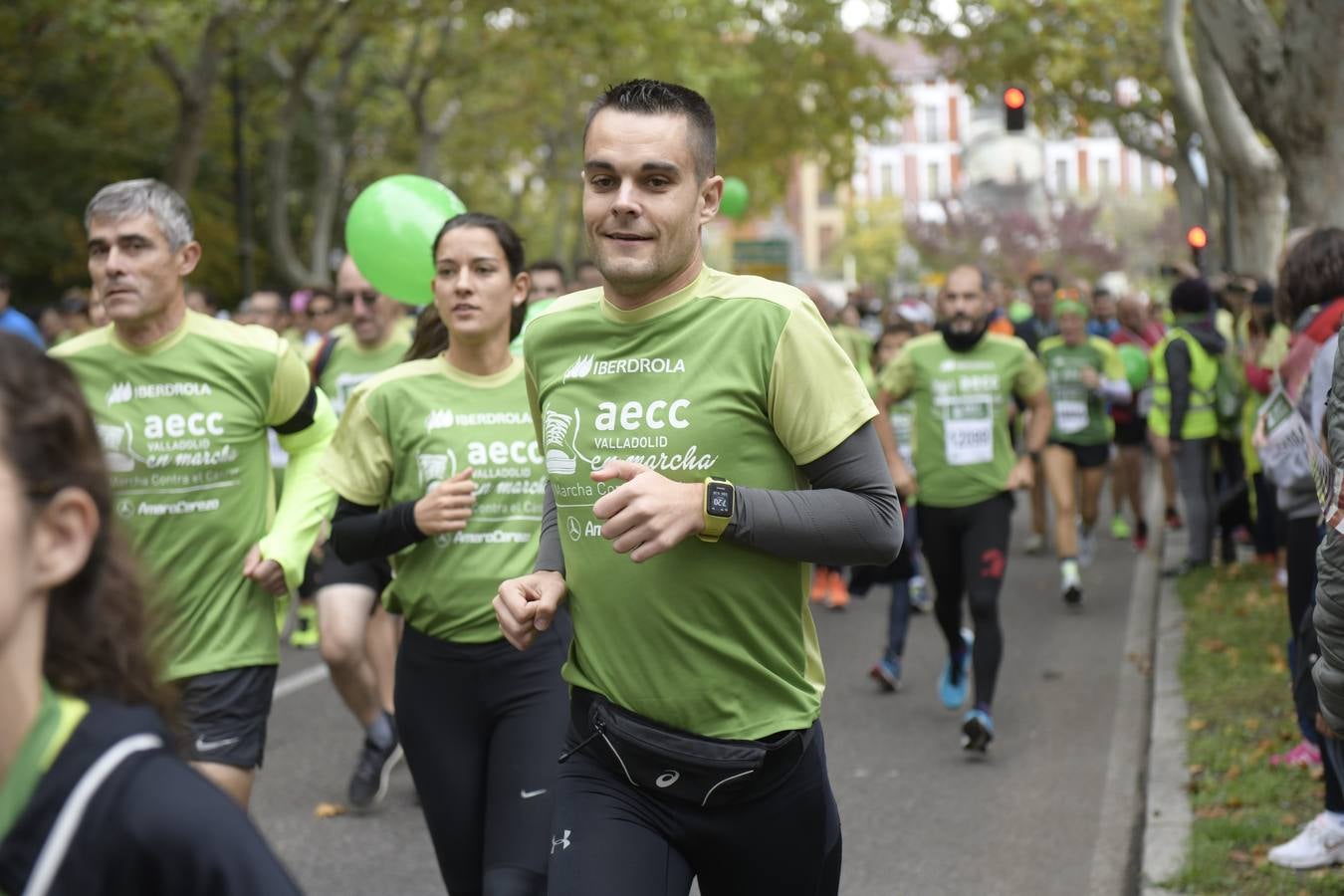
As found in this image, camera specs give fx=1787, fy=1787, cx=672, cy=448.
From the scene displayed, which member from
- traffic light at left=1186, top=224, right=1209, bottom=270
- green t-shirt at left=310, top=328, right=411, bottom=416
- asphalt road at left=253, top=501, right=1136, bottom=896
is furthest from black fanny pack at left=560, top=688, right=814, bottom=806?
traffic light at left=1186, top=224, right=1209, bottom=270

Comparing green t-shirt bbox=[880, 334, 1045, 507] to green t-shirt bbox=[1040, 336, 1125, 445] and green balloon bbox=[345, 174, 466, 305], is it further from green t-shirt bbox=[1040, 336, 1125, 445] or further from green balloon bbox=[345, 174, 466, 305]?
green t-shirt bbox=[1040, 336, 1125, 445]

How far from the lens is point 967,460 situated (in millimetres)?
8352

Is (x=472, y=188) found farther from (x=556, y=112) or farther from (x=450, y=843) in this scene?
(x=450, y=843)

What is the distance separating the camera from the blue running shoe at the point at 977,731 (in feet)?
25.9

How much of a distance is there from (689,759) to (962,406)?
5.79 metres

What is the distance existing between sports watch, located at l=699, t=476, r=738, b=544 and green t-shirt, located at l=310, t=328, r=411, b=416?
606 cm

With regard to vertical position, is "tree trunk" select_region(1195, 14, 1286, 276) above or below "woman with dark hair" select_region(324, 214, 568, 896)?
above

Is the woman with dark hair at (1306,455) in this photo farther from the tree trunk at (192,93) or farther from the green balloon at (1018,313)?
the tree trunk at (192,93)

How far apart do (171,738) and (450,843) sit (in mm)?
2611

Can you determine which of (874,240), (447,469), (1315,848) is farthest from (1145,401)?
(874,240)

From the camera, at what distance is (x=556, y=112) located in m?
37.9

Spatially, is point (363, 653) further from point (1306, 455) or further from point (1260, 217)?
point (1260, 217)

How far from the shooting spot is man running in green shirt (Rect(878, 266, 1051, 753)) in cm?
812

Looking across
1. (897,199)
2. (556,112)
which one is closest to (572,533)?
(556,112)
